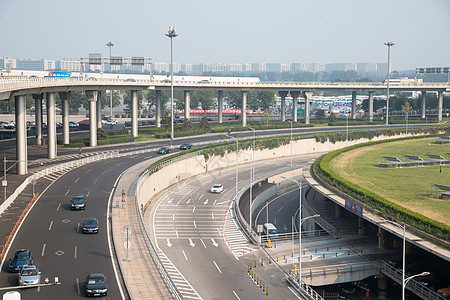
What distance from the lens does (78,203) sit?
2635 inches

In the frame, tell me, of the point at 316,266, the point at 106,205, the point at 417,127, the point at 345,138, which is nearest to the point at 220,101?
the point at 345,138

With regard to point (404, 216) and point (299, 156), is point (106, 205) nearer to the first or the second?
point (404, 216)

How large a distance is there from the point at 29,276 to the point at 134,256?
32.8 ft

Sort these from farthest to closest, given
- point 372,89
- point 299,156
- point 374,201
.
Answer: point 372,89
point 299,156
point 374,201

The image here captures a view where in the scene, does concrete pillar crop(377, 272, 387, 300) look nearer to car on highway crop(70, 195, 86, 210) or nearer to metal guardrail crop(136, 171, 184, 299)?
metal guardrail crop(136, 171, 184, 299)

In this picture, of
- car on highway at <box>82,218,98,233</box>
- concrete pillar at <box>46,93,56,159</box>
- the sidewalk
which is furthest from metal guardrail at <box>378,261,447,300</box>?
concrete pillar at <box>46,93,56,159</box>

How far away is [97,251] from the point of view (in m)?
52.6

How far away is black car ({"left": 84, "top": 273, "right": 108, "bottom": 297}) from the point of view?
41812 millimetres

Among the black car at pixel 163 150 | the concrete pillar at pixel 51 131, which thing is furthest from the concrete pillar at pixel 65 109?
the black car at pixel 163 150

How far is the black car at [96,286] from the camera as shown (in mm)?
41812

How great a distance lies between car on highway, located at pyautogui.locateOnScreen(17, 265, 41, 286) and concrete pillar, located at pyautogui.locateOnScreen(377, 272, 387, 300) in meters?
34.6

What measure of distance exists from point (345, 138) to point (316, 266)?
89.8m

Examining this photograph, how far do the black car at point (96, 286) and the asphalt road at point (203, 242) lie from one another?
9.16 meters

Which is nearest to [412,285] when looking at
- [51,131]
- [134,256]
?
[134,256]
